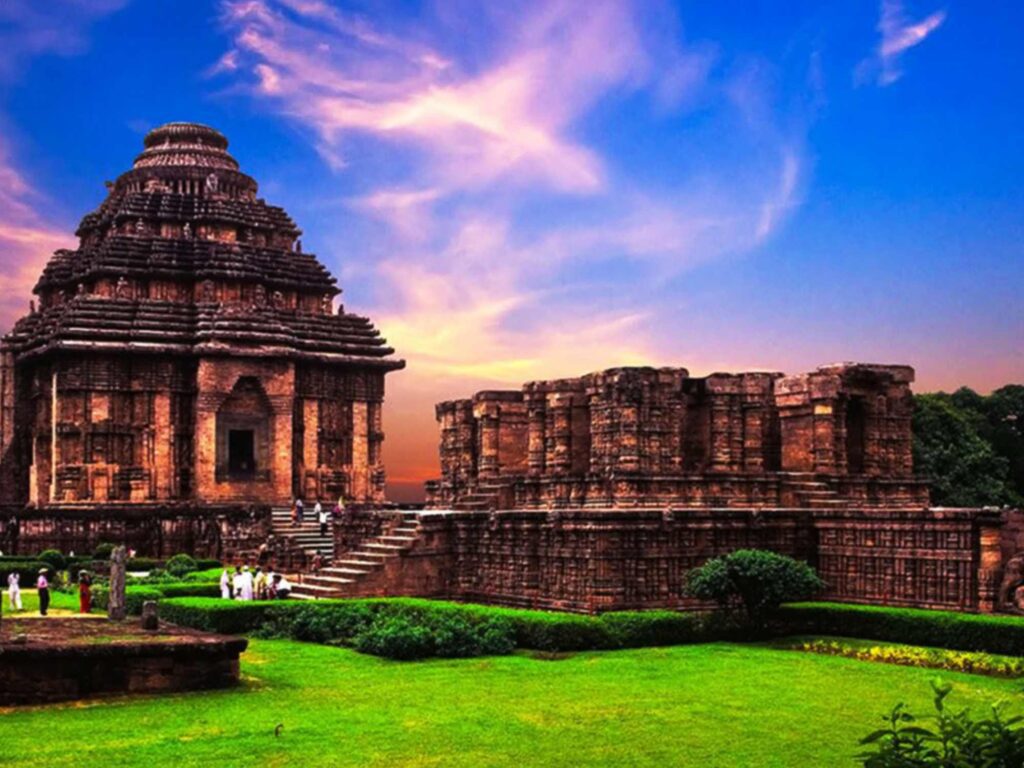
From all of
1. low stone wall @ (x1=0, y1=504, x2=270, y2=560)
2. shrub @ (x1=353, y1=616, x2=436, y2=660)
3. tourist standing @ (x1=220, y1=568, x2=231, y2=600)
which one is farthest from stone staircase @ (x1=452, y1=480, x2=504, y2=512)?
low stone wall @ (x1=0, y1=504, x2=270, y2=560)

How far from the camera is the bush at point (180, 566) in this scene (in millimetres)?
31206

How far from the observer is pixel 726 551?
2212 cm

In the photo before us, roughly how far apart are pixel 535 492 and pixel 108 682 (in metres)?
13.2

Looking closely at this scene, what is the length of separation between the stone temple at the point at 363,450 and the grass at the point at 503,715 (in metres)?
3.94

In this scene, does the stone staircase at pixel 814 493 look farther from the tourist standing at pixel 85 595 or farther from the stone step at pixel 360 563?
the tourist standing at pixel 85 595

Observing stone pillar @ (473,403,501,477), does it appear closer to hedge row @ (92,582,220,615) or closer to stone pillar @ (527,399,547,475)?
stone pillar @ (527,399,547,475)

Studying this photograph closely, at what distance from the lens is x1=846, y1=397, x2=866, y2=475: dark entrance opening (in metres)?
26.3

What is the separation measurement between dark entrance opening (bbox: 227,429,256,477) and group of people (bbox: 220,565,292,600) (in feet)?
57.2

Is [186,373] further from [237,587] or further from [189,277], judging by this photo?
[237,587]

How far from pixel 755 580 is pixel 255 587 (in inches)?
418

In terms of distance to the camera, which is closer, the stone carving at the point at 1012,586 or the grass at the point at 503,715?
the grass at the point at 503,715

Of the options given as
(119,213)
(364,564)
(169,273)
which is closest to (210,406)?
(169,273)

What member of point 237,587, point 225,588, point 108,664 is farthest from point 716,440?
point 108,664

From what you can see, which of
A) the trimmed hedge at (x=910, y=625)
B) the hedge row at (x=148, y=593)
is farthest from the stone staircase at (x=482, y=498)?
the trimmed hedge at (x=910, y=625)
